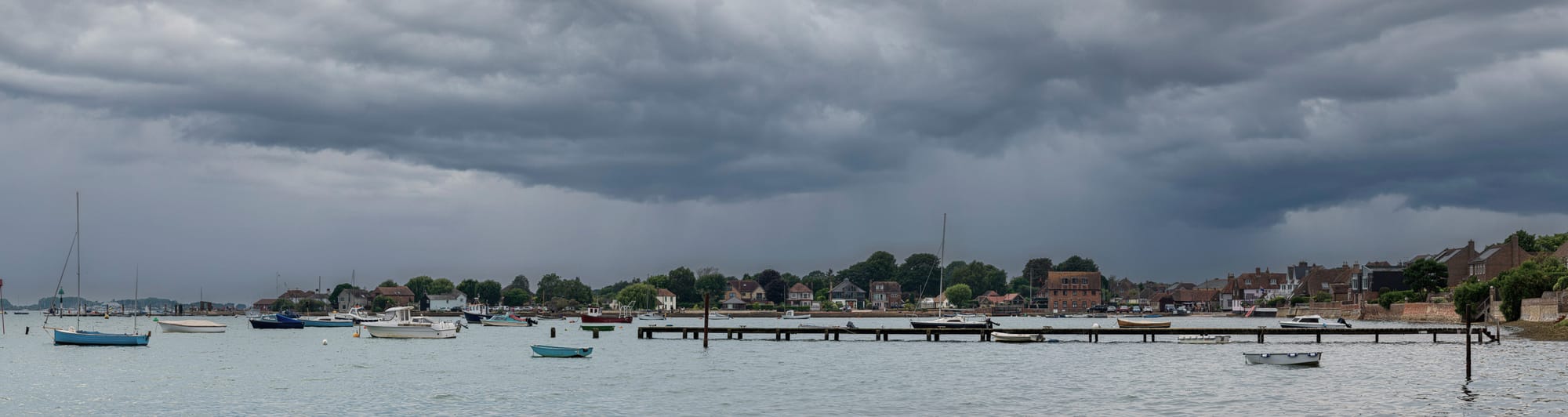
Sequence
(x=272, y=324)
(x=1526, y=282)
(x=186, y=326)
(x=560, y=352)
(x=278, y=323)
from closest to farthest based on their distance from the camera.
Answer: (x=560, y=352)
(x=1526, y=282)
(x=186, y=326)
(x=278, y=323)
(x=272, y=324)

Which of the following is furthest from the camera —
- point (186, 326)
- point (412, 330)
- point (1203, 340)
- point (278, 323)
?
point (278, 323)

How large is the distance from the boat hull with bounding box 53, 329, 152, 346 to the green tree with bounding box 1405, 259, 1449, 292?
168 metres

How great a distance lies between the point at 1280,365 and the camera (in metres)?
70.2

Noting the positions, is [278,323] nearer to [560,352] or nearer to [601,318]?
[601,318]

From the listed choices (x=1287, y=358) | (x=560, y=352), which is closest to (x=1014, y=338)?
(x=1287, y=358)

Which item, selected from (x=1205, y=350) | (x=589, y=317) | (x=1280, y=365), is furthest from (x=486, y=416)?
(x=589, y=317)

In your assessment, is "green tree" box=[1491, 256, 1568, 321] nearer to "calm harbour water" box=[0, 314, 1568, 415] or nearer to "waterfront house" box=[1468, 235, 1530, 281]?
"calm harbour water" box=[0, 314, 1568, 415]

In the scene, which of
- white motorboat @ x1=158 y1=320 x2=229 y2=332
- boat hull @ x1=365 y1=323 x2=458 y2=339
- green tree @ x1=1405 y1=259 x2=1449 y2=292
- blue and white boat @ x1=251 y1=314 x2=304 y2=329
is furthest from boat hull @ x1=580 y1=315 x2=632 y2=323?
green tree @ x1=1405 y1=259 x2=1449 y2=292

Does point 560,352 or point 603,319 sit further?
point 603,319

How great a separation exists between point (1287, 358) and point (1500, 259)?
438ft

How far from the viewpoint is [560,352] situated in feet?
283

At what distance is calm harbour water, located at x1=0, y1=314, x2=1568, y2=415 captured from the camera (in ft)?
160

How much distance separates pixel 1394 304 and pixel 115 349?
6477 inches

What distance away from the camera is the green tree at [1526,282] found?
399 feet
